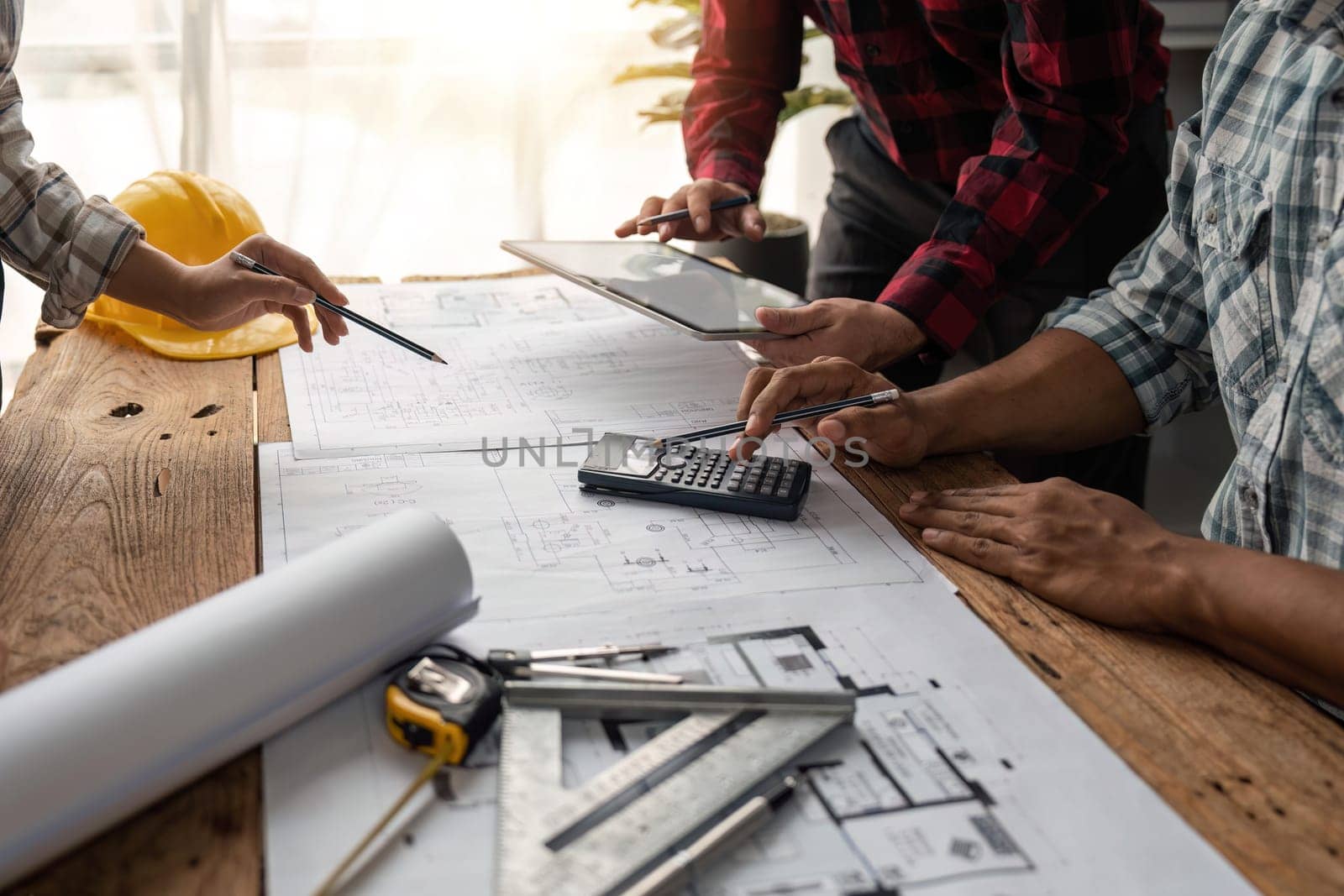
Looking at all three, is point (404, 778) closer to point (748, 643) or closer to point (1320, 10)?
point (748, 643)

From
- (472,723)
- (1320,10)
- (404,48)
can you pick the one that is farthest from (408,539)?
(404,48)

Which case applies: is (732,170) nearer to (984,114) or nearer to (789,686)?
(984,114)

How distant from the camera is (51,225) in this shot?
1013mm

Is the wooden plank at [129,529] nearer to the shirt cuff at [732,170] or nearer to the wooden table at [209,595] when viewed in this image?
the wooden table at [209,595]

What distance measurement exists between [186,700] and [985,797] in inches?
16.0

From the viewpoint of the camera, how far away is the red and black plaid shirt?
44.8 inches

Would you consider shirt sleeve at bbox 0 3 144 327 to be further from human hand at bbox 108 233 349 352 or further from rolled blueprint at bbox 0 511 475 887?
rolled blueprint at bbox 0 511 475 887

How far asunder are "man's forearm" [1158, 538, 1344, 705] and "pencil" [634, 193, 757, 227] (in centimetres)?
76

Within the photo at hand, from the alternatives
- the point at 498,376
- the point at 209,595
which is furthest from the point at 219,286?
the point at 209,595

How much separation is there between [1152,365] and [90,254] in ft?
3.18

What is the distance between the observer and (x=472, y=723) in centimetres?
59

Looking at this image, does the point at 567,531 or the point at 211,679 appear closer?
the point at 211,679

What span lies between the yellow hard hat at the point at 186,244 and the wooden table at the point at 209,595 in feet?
0.16

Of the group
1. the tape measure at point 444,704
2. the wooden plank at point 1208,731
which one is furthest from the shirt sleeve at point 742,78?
the tape measure at point 444,704
